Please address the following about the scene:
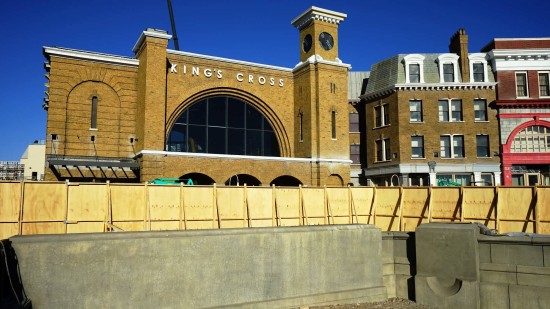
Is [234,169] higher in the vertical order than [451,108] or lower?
lower

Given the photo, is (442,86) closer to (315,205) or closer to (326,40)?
(326,40)

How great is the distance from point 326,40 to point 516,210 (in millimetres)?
22060

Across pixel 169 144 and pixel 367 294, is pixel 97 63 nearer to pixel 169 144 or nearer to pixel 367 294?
pixel 169 144

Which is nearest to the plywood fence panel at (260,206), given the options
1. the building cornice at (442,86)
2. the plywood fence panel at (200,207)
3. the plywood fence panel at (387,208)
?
the plywood fence panel at (200,207)

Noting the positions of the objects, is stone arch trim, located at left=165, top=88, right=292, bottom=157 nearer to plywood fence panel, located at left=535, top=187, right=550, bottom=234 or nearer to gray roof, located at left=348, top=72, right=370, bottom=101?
gray roof, located at left=348, top=72, right=370, bottom=101

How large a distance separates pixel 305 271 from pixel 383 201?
833 centimetres

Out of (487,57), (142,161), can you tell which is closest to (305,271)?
(142,161)

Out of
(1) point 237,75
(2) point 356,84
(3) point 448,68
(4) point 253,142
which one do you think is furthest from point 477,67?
(1) point 237,75

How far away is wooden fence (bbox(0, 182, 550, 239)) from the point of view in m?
15.3

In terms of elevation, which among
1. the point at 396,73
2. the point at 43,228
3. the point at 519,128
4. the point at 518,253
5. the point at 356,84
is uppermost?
the point at 356,84

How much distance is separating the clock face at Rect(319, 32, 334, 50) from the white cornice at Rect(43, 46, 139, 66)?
14019 millimetres

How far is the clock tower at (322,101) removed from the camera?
32969 mm

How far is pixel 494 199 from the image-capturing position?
1672cm

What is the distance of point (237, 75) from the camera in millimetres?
33219
